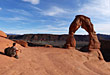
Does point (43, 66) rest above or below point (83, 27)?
below

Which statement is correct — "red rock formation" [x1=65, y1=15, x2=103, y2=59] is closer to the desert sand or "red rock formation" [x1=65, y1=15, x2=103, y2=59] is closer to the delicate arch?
the delicate arch

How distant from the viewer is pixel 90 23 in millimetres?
16719

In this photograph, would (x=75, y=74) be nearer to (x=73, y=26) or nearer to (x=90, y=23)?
(x=73, y=26)

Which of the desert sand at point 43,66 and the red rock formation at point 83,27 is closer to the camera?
the desert sand at point 43,66

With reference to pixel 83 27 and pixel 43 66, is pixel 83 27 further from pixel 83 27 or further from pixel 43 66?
pixel 43 66

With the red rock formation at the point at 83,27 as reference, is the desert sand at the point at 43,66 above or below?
below

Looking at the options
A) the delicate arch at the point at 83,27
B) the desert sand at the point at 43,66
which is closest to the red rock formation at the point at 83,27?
the delicate arch at the point at 83,27

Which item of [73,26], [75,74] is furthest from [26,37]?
[75,74]

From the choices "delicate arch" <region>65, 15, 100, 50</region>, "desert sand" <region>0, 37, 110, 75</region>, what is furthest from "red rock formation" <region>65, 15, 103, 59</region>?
"desert sand" <region>0, 37, 110, 75</region>

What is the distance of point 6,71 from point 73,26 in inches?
503

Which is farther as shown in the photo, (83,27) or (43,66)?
(83,27)

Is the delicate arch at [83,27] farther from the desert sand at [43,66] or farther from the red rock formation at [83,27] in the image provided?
the desert sand at [43,66]

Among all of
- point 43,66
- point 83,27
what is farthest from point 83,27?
point 43,66

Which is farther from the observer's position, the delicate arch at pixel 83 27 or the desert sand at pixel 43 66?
the delicate arch at pixel 83 27
